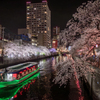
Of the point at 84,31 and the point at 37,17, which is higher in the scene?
the point at 37,17

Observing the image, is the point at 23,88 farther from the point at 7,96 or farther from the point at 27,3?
the point at 27,3

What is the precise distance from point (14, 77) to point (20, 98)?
157 inches

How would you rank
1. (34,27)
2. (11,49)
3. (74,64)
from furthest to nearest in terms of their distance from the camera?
(34,27) < (11,49) < (74,64)

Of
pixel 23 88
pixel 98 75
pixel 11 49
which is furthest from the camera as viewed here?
pixel 11 49

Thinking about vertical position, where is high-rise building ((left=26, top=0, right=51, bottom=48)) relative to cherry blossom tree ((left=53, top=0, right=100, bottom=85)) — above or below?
above

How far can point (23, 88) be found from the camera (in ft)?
47.0

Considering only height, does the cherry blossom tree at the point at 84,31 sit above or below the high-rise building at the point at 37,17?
below

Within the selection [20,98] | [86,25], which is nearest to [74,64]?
[86,25]

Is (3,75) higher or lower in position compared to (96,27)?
lower

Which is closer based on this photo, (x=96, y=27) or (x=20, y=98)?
(x=96, y=27)

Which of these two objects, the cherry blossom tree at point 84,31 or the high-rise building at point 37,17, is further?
the high-rise building at point 37,17

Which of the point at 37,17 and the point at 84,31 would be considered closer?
the point at 84,31

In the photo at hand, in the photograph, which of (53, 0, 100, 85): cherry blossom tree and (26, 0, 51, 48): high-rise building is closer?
(53, 0, 100, 85): cherry blossom tree

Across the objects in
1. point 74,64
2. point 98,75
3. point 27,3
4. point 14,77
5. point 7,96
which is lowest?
point 7,96
